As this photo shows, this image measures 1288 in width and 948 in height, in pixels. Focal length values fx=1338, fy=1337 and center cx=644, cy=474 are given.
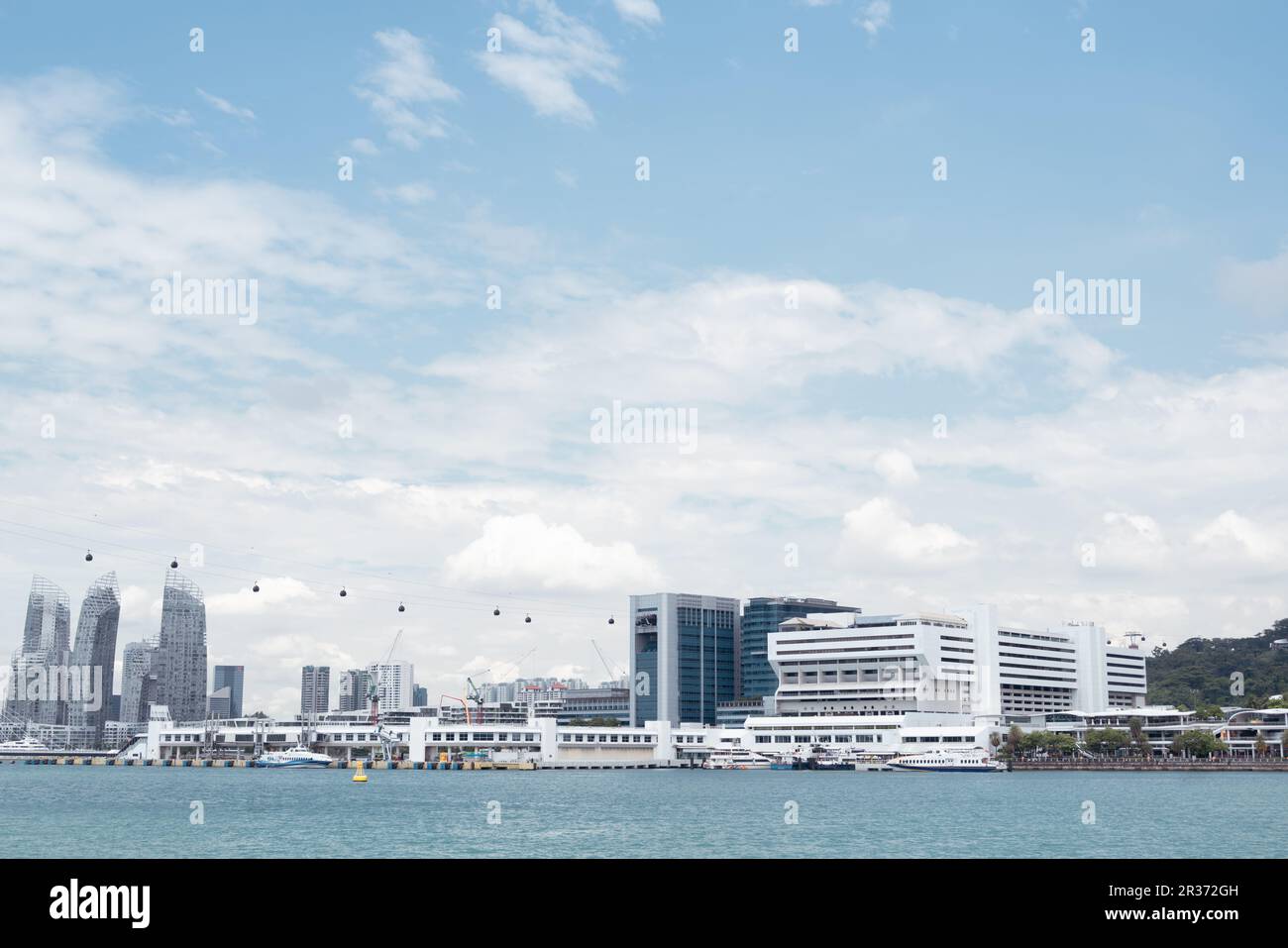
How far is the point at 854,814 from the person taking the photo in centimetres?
9631

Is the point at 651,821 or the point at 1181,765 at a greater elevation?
the point at 651,821

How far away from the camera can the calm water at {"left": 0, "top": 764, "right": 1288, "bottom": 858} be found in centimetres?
6669

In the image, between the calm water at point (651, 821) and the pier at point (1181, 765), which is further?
the pier at point (1181, 765)

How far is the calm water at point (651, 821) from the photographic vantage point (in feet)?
219

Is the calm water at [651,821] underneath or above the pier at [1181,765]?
above

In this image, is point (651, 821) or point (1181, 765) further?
point (1181, 765)

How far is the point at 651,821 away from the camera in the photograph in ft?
283

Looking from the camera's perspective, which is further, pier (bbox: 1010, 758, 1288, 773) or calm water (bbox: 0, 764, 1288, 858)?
pier (bbox: 1010, 758, 1288, 773)

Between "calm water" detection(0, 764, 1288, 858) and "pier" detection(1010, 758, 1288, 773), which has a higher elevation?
"calm water" detection(0, 764, 1288, 858)
